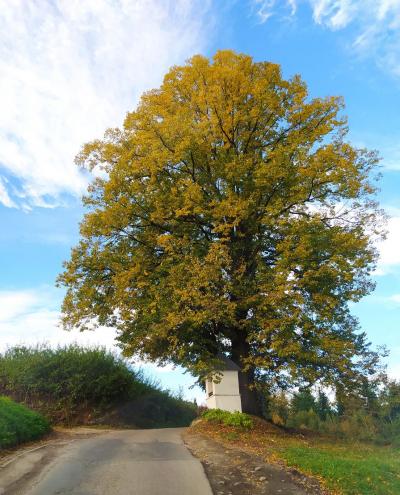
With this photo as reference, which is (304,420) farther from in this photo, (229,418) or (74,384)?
(74,384)

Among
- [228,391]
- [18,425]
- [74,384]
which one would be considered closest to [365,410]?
[228,391]

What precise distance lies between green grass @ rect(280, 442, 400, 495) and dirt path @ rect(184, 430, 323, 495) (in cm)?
46

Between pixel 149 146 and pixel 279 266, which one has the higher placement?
pixel 149 146

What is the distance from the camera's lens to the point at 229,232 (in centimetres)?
1817

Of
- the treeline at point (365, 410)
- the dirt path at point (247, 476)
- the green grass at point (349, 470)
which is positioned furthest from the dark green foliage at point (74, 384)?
the green grass at point (349, 470)

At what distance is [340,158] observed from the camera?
16.9m

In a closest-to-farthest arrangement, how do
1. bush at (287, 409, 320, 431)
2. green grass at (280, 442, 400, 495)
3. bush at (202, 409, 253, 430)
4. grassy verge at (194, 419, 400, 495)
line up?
green grass at (280, 442, 400, 495) < grassy verge at (194, 419, 400, 495) < bush at (202, 409, 253, 430) < bush at (287, 409, 320, 431)

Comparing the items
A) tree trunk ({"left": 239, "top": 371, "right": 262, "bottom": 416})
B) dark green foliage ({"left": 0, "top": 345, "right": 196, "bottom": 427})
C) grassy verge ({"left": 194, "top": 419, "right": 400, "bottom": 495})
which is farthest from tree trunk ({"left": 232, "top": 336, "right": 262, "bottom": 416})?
dark green foliage ({"left": 0, "top": 345, "right": 196, "bottom": 427})

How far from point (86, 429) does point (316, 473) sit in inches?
421

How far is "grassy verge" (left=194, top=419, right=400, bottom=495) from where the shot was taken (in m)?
9.52

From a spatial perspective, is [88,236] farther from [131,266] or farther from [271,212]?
[271,212]

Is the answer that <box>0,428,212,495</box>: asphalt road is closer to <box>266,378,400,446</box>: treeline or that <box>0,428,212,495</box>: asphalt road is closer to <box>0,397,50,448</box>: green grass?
<box>0,397,50,448</box>: green grass

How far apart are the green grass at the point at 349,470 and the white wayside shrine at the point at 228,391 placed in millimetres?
4334

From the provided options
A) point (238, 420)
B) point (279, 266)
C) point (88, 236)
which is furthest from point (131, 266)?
point (238, 420)
